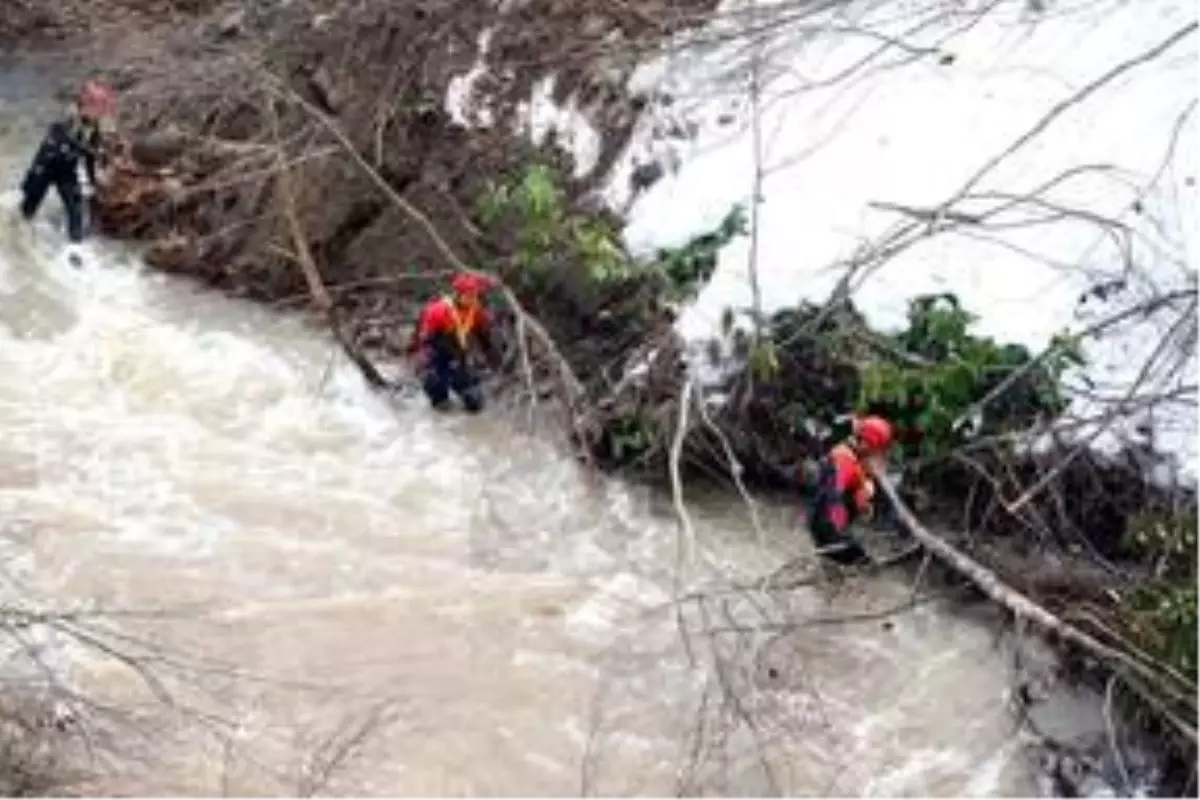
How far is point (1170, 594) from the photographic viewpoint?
9.07m

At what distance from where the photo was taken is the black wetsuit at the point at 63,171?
45.6 feet

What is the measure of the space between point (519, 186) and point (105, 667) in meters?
4.43

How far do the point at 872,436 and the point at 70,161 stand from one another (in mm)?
6351

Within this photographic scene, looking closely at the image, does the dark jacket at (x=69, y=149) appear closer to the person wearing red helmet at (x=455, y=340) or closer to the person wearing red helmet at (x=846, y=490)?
the person wearing red helmet at (x=455, y=340)

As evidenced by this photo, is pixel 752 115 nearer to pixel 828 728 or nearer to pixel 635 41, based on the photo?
pixel 635 41

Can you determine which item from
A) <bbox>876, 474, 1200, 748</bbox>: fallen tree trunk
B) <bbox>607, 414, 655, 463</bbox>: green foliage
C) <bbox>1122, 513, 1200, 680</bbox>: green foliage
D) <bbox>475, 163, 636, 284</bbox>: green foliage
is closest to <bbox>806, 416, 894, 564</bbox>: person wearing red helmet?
<bbox>876, 474, 1200, 748</bbox>: fallen tree trunk

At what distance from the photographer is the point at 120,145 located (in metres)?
14.6

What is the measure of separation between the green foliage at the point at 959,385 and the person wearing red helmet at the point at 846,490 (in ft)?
0.82

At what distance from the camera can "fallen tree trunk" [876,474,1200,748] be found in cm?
857

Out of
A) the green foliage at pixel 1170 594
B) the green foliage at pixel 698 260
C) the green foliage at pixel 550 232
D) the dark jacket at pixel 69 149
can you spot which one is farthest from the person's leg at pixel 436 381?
the green foliage at pixel 1170 594

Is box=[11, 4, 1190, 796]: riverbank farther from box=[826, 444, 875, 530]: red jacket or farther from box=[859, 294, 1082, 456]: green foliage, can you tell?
box=[826, 444, 875, 530]: red jacket

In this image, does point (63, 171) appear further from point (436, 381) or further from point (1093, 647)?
point (1093, 647)

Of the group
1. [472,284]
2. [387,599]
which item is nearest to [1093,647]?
[387,599]

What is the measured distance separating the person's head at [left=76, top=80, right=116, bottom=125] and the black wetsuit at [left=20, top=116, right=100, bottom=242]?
167 millimetres
